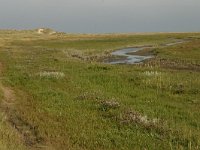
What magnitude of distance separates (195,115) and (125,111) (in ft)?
9.61

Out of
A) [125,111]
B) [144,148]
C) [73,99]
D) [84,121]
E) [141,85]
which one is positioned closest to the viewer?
[144,148]

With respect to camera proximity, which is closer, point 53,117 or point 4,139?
point 4,139

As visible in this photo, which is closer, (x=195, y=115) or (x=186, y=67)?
(x=195, y=115)

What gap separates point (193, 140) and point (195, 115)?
4.69 meters

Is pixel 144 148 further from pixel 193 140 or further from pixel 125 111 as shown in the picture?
pixel 125 111

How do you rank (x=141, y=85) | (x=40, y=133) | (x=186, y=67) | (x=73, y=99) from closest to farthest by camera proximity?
(x=40, y=133), (x=73, y=99), (x=141, y=85), (x=186, y=67)

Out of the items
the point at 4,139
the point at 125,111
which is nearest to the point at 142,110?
the point at 125,111

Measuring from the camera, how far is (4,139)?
567 inches

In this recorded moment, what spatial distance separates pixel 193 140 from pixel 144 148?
67.6 inches

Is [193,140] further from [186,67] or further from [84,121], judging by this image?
[186,67]

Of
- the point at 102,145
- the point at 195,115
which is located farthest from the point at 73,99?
the point at 102,145

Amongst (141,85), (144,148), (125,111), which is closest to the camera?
(144,148)

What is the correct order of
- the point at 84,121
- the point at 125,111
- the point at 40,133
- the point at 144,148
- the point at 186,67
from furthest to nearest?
the point at 186,67 < the point at 125,111 < the point at 84,121 < the point at 40,133 < the point at 144,148

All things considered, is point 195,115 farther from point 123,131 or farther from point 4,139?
point 4,139
